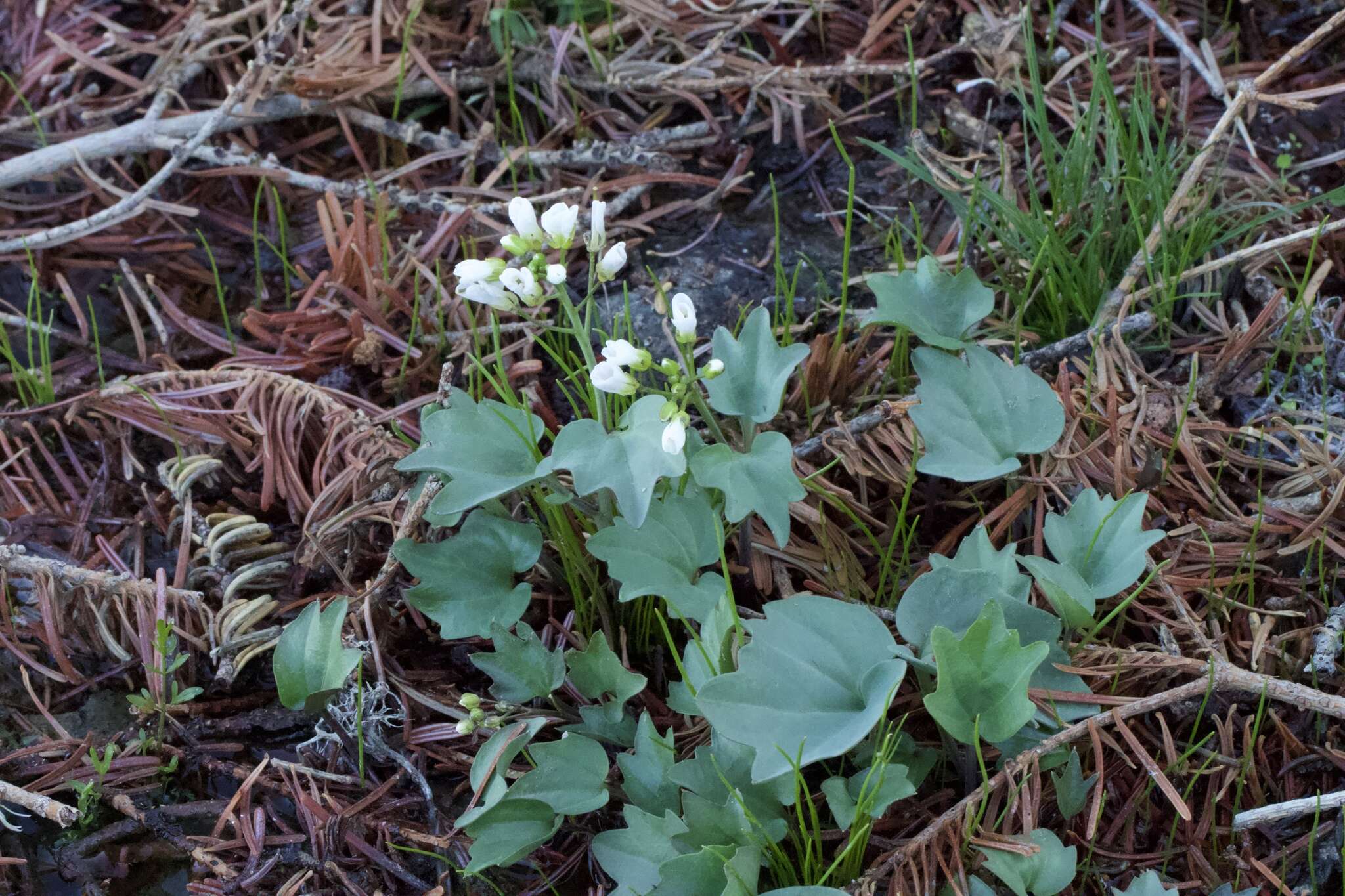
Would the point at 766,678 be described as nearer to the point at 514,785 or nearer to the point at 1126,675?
the point at 514,785

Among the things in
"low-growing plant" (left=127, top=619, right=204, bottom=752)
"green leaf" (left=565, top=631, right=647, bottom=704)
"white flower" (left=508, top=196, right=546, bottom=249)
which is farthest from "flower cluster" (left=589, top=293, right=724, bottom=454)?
"low-growing plant" (left=127, top=619, right=204, bottom=752)

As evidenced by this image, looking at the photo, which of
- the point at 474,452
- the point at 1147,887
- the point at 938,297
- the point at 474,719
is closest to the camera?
the point at 1147,887

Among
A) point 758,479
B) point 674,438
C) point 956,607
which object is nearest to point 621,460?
point 674,438

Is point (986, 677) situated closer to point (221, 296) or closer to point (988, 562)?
point (988, 562)

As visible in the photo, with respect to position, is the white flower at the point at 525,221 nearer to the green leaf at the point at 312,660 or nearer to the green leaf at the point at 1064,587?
A: the green leaf at the point at 312,660

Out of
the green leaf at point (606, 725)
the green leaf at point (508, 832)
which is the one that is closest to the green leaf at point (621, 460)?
the green leaf at point (606, 725)

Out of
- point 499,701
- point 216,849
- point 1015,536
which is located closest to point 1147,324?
point 1015,536
